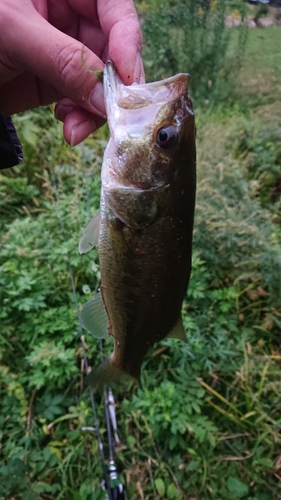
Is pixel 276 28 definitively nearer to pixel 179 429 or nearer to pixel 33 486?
pixel 179 429

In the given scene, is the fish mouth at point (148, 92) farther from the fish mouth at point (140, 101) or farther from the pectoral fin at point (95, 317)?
the pectoral fin at point (95, 317)

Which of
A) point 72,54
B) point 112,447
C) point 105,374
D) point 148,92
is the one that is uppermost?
point 72,54

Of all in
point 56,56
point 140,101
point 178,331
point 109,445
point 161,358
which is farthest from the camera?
point 161,358

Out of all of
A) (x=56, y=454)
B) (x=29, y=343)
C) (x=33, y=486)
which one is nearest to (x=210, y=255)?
(x=29, y=343)

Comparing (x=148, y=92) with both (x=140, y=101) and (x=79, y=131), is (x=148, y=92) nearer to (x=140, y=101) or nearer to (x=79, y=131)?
(x=140, y=101)

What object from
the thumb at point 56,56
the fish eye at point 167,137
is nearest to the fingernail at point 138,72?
the thumb at point 56,56

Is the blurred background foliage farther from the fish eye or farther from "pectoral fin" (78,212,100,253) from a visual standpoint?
the fish eye

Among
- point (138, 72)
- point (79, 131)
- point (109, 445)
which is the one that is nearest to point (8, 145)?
point (79, 131)

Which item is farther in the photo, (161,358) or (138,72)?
(161,358)
